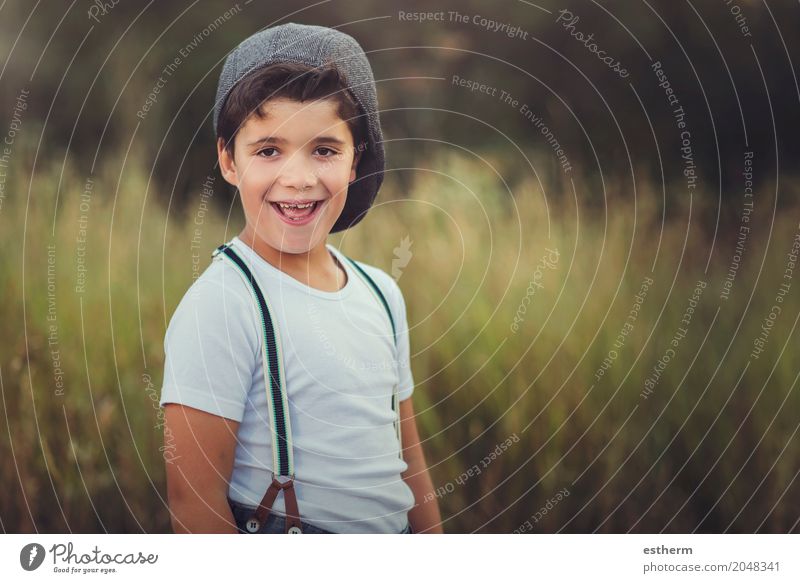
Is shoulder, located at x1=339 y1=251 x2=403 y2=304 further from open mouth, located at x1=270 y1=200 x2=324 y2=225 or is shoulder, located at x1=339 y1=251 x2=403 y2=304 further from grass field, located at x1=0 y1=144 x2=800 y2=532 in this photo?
open mouth, located at x1=270 y1=200 x2=324 y2=225

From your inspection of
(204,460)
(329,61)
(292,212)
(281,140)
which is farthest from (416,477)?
(329,61)

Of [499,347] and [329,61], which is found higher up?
[329,61]

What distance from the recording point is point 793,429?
2135 mm

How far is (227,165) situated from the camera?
1859 millimetres

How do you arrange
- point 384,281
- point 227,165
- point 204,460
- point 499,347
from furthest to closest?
point 499,347
point 384,281
point 227,165
point 204,460

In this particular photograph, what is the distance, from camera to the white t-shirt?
1.67 metres

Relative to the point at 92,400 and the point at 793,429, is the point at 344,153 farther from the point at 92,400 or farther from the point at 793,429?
the point at 793,429

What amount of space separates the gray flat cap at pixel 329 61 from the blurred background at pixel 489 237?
11 cm

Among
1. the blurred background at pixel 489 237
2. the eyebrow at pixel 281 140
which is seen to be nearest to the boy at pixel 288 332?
the eyebrow at pixel 281 140

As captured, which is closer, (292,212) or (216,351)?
(216,351)

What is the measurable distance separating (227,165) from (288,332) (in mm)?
403

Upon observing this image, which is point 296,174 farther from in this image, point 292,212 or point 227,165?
point 227,165
